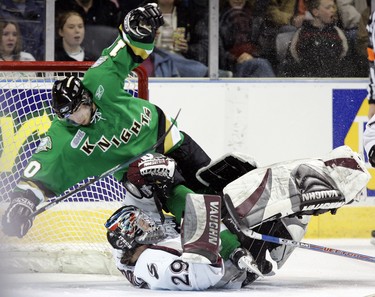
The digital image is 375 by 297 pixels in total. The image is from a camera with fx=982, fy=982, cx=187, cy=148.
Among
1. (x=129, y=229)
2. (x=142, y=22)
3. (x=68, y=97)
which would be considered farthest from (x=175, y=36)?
(x=129, y=229)

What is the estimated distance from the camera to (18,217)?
11.0 ft

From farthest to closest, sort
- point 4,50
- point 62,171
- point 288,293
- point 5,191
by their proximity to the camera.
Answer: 1. point 4,50
2. point 5,191
3. point 62,171
4. point 288,293

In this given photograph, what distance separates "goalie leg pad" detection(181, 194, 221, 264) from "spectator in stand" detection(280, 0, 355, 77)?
7.89 ft

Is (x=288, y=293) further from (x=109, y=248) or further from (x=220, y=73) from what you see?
(x=220, y=73)

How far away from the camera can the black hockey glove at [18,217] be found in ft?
10.8

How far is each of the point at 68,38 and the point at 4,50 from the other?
14.0 inches

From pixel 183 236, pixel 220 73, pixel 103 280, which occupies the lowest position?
pixel 103 280

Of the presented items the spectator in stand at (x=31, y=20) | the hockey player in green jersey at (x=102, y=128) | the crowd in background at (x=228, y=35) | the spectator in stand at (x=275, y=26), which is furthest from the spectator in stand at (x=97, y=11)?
the hockey player in green jersey at (x=102, y=128)

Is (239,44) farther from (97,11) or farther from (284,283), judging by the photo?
(284,283)

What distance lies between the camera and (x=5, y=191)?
12.8 ft

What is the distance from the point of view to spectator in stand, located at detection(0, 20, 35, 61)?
5.30 meters

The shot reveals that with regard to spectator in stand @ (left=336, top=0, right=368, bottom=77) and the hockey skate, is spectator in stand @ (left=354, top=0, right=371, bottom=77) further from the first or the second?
the hockey skate

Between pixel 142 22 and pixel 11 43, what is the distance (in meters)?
1.92

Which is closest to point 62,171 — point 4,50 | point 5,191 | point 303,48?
point 5,191
